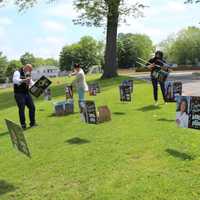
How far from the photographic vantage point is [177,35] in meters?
119

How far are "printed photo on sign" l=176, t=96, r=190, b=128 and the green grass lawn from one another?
1.47 feet

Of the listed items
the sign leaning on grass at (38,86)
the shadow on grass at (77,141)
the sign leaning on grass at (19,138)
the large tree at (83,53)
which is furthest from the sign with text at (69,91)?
the large tree at (83,53)

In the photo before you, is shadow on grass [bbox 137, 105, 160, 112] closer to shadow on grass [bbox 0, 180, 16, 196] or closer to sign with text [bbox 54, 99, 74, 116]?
sign with text [bbox 54, 99, 74, 116]

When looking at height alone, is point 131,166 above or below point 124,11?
below

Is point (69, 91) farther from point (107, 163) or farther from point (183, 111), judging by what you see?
point (107, 163)

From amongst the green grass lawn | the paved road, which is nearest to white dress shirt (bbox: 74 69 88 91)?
the green grass lawn

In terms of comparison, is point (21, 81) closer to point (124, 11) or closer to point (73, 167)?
point (73, 167)

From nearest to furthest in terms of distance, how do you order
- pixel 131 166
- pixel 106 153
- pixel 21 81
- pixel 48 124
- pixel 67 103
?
pixel 131 166, pixel 106 153, pixel 21 81, pixel 48 124, pixel 67 103

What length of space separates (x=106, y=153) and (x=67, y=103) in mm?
6778

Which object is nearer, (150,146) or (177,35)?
(150,146)

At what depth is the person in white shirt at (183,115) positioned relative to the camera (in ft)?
26.6

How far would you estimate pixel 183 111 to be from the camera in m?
8.20

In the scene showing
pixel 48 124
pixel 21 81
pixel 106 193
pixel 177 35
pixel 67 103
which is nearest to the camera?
pixel 106 193

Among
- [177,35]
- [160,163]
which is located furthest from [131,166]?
[177,35]
